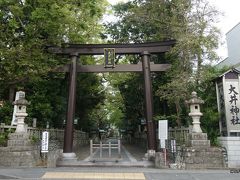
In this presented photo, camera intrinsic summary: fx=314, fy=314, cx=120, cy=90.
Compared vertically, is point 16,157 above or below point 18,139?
below

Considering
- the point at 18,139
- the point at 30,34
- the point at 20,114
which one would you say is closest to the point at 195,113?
the point at 18,139

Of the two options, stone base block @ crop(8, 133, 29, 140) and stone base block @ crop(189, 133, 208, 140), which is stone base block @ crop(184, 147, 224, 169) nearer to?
stone base block @ crop(189, 133, 208, 140)

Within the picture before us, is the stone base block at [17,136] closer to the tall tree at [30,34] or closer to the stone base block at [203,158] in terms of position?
the tall tree at [30,34]

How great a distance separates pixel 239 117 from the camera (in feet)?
49.6

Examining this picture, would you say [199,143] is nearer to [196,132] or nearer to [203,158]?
[196,132]

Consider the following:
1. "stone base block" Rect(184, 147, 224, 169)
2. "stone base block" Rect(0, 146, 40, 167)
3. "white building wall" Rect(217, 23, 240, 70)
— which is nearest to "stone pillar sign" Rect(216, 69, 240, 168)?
"stone base block" Rect(184, 147, 224, 169)

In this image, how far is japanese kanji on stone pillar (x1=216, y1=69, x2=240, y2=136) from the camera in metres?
15.1

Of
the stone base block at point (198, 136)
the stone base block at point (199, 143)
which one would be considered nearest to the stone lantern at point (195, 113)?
the stone base block at point (198, 136)

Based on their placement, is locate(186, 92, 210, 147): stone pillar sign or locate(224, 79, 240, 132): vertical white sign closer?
locate(186, 92, 210, 147): stone pillar sign

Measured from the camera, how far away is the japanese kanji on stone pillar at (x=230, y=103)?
49.6 feet

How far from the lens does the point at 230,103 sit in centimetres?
1537

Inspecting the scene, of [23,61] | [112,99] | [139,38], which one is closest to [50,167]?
[23,61]

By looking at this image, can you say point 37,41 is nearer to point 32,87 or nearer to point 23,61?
point 23,61

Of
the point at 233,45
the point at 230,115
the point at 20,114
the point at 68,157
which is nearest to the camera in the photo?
the point at 230,115
